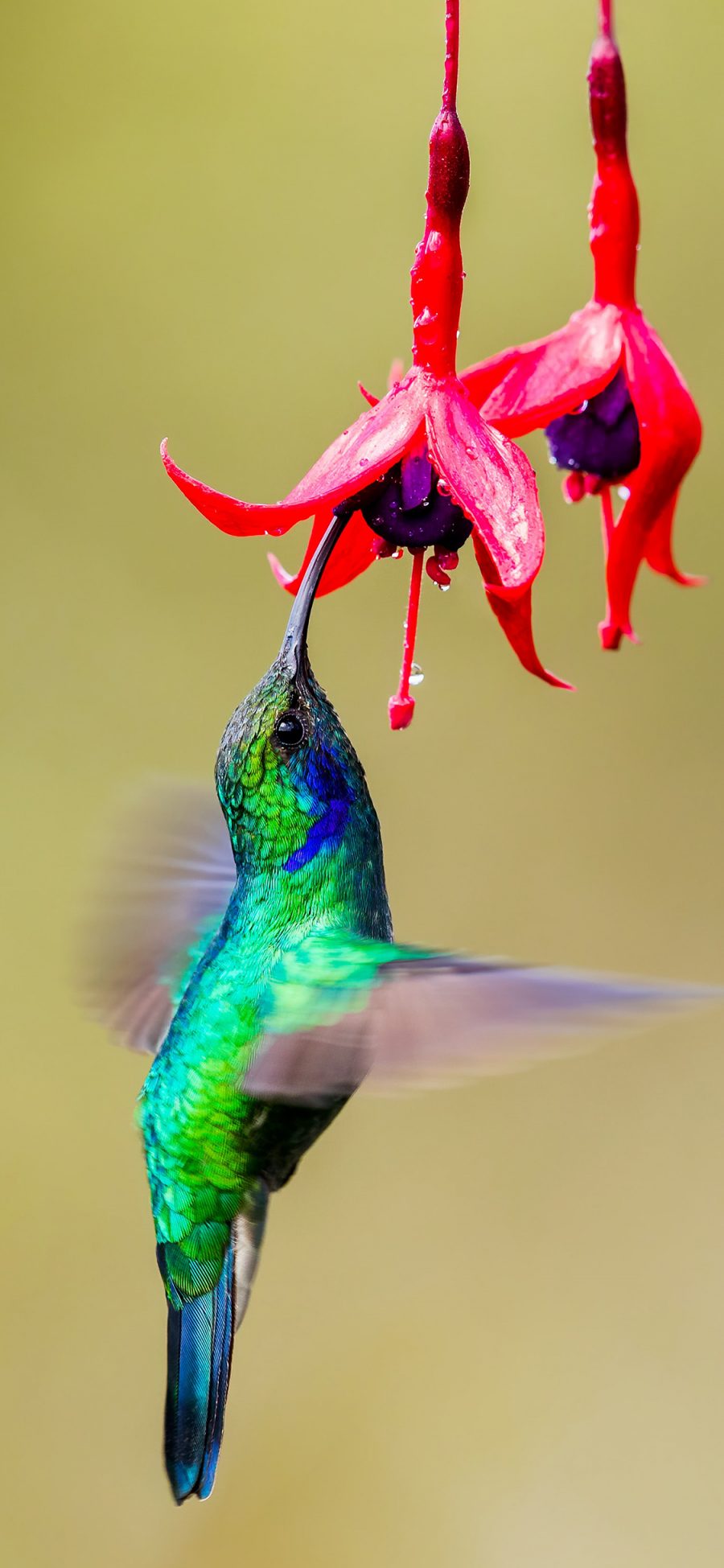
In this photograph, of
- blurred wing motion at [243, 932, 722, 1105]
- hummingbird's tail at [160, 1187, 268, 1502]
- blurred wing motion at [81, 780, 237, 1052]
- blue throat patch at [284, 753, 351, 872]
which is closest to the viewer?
blurred wing motion at [243, 932, 722, 1105]

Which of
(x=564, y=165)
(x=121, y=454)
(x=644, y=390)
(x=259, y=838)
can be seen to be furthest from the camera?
(x=121, y=454)

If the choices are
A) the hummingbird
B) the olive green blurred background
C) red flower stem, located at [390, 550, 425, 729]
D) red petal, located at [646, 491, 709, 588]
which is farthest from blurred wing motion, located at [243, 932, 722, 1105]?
the olive green blurred background

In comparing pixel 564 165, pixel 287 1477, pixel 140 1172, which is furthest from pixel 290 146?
pixel 287 1477

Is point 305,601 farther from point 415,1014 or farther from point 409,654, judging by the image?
point 415,1014

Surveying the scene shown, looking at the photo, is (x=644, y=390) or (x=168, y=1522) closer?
(x=644, y=390)

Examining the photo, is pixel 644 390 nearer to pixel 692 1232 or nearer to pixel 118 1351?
pixel 692 1232

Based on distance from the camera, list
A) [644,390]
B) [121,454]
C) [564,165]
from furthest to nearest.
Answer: [121,454], [564,165], [644,390]

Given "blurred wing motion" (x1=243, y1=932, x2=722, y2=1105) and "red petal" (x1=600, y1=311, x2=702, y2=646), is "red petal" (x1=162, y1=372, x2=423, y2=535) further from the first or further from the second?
"blurred wing motion" (x1=243, y1=932, x2=722, y2=1105)

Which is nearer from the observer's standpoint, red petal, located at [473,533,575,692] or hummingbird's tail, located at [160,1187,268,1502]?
red petal, located at [473,533,575,692]
